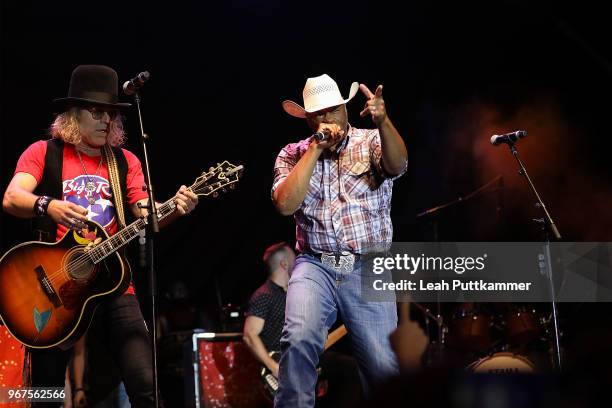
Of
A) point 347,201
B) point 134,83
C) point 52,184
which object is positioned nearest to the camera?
point 134,83

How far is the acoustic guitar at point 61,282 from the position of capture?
448 cm

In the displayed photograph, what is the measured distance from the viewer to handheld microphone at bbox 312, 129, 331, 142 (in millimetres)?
4227

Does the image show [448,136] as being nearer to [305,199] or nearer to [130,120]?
[130,120]

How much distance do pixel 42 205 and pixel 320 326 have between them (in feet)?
5.68

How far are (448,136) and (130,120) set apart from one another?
3778 millimetres

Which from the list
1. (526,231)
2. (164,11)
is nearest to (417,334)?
(526,231)

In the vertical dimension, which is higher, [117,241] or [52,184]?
[52,184]

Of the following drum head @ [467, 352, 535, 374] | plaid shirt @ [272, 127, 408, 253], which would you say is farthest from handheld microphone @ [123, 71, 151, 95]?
drum head @ [467, 352, 535, 374]

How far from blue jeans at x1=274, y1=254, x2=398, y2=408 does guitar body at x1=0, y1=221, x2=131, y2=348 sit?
1074mm

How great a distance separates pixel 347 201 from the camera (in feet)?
14.5

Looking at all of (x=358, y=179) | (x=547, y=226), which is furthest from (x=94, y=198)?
(x=547, y=226)

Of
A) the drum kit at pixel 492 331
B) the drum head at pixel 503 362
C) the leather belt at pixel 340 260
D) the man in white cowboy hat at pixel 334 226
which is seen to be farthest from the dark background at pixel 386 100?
the leather belt at pixel 340 260

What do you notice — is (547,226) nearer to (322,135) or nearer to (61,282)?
(322,135)

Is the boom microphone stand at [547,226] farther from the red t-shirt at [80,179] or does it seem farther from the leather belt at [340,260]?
the red t-shirt at [80,179]
